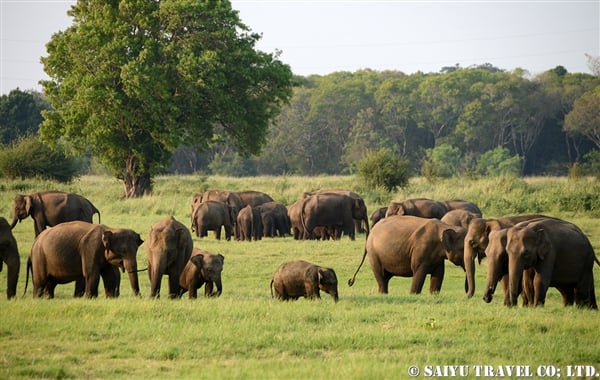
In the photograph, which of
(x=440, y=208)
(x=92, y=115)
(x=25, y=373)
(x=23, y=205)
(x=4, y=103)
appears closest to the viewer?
(x=25, y=373)

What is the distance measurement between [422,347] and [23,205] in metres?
18.2

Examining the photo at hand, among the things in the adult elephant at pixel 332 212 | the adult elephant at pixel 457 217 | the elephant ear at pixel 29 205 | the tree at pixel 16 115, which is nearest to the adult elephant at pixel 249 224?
the adult elephant at pixel 332 212

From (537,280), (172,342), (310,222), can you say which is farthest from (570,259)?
(310,222)

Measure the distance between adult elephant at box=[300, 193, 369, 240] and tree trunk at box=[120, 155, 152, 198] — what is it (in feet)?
56.7

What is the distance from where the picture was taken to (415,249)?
57.0ft

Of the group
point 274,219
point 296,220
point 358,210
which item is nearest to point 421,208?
point 358,210

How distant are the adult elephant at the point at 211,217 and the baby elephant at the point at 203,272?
14.2 metres

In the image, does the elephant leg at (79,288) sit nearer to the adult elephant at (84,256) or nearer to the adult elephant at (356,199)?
the adult elephant at (84,256)

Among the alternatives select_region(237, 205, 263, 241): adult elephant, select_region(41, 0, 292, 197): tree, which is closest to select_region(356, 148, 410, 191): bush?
select_region(41, 0, 292, 197): tree

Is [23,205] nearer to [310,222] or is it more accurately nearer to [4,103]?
[310,222]

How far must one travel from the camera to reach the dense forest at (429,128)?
92.1m

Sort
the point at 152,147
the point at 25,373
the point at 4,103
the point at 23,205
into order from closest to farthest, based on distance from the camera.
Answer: the point at 25,373 → the point at 23,205 → the point at 152,147 → the point at 4,103

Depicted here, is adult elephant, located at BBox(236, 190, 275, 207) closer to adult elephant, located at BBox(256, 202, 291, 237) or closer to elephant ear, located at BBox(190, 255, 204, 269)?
adult elephant, located at BBox(256, 202, 291, 237)

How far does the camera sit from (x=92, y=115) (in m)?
45.2
